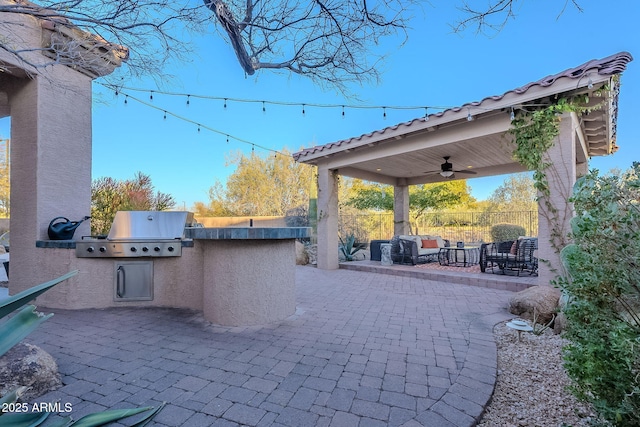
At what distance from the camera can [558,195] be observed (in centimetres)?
483

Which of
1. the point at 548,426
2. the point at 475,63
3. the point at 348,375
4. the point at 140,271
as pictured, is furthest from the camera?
the point at 475,63

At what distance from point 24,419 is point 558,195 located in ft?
20.2

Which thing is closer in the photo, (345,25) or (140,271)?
(345,25)

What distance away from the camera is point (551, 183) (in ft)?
16.0

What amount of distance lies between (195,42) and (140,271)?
10.2 ft

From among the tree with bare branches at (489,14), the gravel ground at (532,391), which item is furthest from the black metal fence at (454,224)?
the tree with bare branches at (489,14)

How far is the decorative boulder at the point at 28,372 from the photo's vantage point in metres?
2.04

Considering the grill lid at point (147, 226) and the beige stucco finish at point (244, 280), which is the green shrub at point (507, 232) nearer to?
the beige stucco finish at point (244, 280)

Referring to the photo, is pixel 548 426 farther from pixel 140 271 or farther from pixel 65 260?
pixel 65 260

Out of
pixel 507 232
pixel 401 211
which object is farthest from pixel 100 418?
pixel 507 232

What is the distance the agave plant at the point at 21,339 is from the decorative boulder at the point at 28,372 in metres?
1.54

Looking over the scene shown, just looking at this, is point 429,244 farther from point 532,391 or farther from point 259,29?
point 259,29

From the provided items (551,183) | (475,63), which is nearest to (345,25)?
(475,63)

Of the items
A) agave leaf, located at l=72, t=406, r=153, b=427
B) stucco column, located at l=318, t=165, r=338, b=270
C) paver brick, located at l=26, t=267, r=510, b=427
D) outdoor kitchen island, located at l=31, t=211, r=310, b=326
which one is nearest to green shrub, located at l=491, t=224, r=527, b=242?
stucco column, located at l=318, t=165, r=338, b=270
